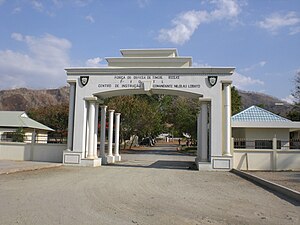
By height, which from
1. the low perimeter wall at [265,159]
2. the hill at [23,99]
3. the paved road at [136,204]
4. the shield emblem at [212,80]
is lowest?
the paved road at [136,204]

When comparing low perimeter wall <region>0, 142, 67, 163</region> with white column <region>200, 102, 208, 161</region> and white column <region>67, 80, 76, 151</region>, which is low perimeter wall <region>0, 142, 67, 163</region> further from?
white column <region>200, 102, 208, 161</region>

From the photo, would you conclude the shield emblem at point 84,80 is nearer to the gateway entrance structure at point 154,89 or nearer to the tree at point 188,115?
the gateway entrance structure at point 154,89

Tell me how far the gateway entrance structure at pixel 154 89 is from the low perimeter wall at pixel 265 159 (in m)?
0.98

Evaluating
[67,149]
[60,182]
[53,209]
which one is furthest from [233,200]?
[67,149]

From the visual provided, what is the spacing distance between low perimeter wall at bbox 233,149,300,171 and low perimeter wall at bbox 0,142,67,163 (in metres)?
10.7

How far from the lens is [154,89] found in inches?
772

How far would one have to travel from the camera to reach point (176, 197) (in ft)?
31.6

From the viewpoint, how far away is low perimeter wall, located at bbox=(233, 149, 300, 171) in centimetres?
1900

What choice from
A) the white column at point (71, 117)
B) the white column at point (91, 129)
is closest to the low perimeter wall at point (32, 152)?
the white column at point (71, 117)

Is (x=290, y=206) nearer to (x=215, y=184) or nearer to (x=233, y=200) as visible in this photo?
(x=233, y=200)

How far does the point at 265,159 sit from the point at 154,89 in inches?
294

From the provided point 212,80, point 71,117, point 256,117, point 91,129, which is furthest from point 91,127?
point 256,117

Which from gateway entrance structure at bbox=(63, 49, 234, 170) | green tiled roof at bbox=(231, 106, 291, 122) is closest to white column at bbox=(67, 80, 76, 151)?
gateway entrance structure at bbox=(63, 49, 234, 170)

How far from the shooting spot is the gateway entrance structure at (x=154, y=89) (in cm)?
1883
